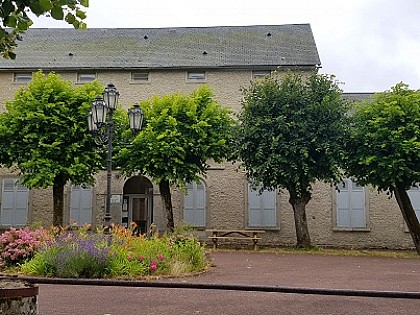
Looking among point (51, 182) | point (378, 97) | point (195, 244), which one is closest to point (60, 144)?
point (51, 182)

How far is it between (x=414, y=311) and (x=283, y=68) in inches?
721

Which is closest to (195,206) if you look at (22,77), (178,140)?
(178,140)

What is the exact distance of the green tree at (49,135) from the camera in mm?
19688

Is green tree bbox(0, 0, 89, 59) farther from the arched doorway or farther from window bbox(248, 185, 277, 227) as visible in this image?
the arched doorway

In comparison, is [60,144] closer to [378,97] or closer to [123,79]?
[123,79]

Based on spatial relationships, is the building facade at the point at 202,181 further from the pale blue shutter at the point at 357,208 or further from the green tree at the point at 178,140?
the green tree at the point at 178,140

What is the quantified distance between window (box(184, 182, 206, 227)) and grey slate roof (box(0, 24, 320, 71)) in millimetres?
5817

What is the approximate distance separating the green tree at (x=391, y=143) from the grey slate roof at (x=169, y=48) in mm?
6286

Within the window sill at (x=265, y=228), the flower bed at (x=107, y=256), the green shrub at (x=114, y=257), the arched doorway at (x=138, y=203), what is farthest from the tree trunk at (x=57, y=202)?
the green shrub at (x=114, y=257)

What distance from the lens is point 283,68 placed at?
24375mm

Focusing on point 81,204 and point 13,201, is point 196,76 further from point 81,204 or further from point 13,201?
point 13,201

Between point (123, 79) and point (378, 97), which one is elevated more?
point (123, 79)

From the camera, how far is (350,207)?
77.2 feet

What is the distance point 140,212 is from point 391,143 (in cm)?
1227
